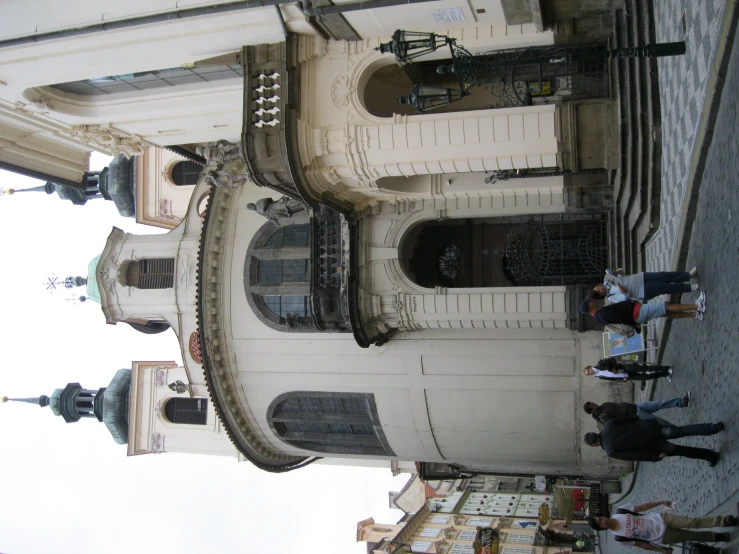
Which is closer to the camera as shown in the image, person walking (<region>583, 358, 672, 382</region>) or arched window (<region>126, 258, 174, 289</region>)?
person walking (<region>583, 358, 672, 382</region>)

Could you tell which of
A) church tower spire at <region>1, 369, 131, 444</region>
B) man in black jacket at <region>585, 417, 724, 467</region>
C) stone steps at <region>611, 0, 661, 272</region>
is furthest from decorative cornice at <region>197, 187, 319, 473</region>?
man in black jacket at <region>585, 417, 724, 467</region>

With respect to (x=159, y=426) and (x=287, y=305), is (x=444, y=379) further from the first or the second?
(x=159, y=426)

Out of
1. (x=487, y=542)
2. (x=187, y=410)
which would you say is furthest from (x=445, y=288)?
(x=487, y=542)

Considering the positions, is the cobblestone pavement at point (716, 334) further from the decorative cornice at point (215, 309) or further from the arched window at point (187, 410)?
the arched window at point (187, 410)

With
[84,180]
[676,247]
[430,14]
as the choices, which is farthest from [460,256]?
[84,180]

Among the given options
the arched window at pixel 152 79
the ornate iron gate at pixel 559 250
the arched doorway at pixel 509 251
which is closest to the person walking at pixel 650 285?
the arched doorway at pixel 509 251

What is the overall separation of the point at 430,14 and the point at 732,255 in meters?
8.31

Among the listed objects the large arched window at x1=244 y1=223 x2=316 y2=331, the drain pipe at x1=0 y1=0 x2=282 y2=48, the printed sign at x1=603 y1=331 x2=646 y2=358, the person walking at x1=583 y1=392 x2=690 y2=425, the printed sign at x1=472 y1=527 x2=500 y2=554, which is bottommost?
the printed sign at x1=472 y1=527 x2=500 y2=554

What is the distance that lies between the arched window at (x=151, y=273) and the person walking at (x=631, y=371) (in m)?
14.6

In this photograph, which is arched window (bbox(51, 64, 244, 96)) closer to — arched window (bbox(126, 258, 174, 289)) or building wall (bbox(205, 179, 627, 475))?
building wall (bbox(205, 179, 627, 475))

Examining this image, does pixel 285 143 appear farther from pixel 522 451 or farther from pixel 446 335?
pixel 522 451

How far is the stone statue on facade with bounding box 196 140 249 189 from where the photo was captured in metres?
20.8

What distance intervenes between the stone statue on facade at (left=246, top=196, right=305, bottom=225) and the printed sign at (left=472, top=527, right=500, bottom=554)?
2704cm

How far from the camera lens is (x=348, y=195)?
780 inches
